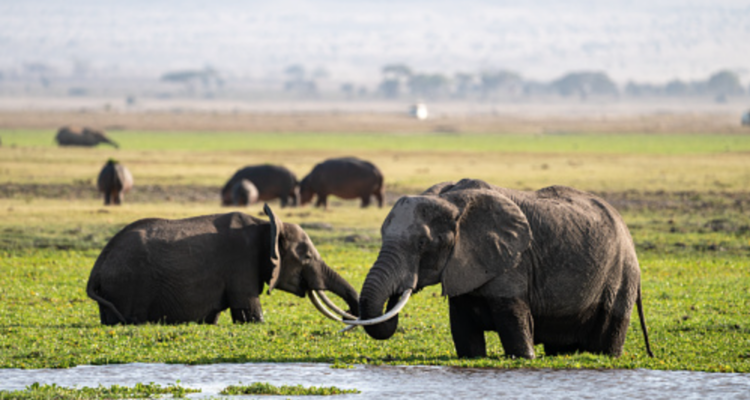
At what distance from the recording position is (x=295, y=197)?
136 feet

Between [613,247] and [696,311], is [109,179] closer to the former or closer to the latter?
[696,311]

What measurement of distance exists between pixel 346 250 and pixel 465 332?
13312mm

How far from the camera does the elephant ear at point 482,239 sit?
1205 centimetres

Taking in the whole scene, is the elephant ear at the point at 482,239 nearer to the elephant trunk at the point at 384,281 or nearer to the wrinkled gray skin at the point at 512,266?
the wrinkled gray skin at the point at 512,266

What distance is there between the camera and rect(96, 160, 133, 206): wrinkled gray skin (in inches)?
1457

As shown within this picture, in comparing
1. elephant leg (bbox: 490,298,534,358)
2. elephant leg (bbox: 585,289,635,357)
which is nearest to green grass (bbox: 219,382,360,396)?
elephant leg (bbox: 490,298,534,358)

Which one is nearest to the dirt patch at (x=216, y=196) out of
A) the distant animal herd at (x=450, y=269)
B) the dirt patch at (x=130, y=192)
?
the dirt patch at (x=130, y=192)

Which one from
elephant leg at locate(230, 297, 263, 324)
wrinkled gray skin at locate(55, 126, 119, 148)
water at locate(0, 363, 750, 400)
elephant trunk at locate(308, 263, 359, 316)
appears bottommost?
water at locate(0, 363, 750, 400)

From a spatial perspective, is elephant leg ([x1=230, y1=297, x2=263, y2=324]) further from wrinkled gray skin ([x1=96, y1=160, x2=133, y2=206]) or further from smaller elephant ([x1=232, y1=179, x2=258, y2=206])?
wrinkled gray skin ([x1=96, y1=160, x2=133, y2=206])

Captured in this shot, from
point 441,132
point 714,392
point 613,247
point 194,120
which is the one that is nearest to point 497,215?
point 613,247

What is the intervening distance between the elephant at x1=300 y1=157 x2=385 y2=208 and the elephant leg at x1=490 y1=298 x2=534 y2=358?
87.0 ft

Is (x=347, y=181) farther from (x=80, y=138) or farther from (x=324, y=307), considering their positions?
(x=80, y=138)

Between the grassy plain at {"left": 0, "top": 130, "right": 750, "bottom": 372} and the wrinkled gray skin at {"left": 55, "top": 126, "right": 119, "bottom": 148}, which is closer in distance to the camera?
the grassy plain at {"left": 0, "top": 130, "right": 750, "bottom": 372}

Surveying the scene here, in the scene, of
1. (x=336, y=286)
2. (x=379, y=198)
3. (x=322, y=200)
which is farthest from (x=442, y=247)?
(x=322, y=200)
